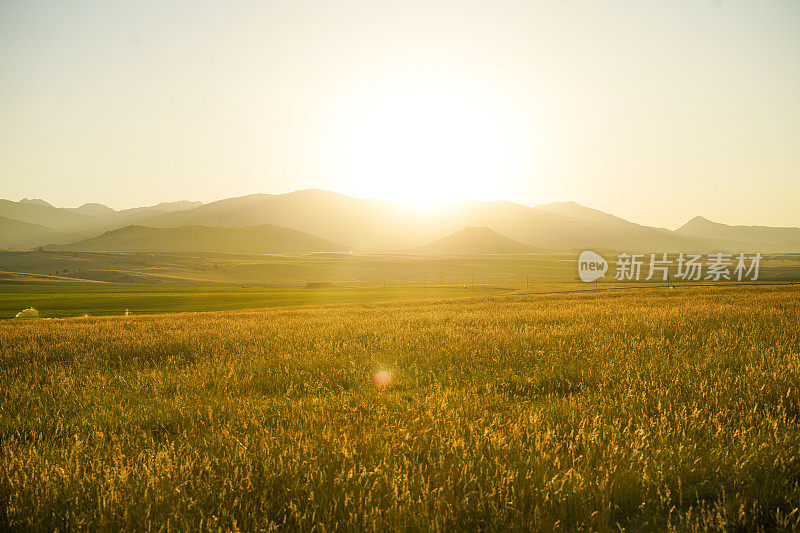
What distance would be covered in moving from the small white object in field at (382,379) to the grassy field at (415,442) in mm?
134

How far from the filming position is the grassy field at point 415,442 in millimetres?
3246

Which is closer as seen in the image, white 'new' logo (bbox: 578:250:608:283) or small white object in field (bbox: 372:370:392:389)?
small white object in field (bbox: 372:370:392:389)

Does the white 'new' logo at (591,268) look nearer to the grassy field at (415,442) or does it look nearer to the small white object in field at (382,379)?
the grassy field at (415,442)

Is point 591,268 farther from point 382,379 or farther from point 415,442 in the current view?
point 415,442

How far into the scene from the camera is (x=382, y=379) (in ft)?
24.8

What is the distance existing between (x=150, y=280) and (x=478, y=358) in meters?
118

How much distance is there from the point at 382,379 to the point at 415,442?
3199 mm

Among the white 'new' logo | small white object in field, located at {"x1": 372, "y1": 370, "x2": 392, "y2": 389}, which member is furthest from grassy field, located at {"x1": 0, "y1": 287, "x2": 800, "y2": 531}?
the white 'new' logo

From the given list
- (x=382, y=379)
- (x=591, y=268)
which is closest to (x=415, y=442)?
(x=382, y=379)

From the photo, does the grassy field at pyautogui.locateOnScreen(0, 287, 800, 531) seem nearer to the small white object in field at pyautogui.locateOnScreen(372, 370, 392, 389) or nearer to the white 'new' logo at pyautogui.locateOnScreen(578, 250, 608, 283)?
the small white object in field at pyautogui.locateOnScreen(372, 370, 392, 389)

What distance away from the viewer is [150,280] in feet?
345

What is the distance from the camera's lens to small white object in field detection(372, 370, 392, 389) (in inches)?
283

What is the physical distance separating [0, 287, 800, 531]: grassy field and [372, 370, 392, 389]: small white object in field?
5.3 inches

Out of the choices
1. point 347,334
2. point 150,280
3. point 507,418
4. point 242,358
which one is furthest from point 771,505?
point 150,280
